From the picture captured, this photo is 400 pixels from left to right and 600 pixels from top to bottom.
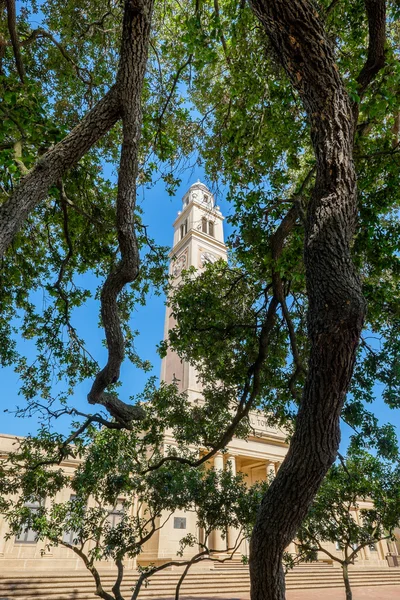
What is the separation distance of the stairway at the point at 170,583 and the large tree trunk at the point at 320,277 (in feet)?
37.6

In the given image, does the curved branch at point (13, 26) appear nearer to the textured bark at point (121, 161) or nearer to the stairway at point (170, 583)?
the textured bark at point (121, 161)

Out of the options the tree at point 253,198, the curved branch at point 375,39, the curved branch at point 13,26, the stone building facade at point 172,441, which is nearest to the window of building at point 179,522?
the stone building facade at point 172,441

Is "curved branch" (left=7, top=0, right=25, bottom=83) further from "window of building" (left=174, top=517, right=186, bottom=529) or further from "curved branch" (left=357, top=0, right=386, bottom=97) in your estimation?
"window of building" (left=174, top=517, right=186, bottom=529)

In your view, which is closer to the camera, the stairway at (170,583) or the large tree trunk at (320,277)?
the large tree trunk at (320,277)

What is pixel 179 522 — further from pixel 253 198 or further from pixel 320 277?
pixel 320 277

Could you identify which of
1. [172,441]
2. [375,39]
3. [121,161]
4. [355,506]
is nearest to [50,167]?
[121,161]

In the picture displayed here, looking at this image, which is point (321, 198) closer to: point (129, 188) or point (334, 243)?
point (334, 243)

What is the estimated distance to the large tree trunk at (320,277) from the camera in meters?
2.09

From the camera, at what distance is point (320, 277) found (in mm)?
2197

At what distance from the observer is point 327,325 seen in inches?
81.5

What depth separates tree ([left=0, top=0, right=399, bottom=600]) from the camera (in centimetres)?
227

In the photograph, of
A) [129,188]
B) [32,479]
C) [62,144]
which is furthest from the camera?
[32,479]

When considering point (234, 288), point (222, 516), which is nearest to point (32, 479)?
point (222, 516)

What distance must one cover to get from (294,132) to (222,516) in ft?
25.6
